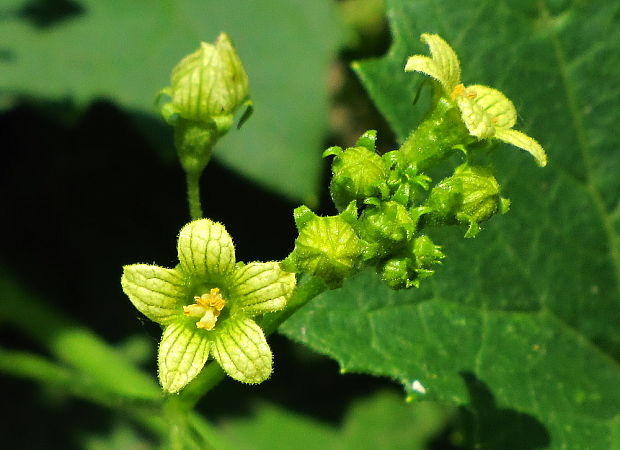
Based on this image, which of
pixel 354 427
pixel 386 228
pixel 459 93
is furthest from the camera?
pixel 354 427

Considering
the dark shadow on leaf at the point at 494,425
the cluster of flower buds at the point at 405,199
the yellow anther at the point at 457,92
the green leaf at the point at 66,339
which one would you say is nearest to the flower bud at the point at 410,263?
the cluster of flower buds at the point at 405,199

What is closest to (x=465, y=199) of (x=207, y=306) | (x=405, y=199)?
(x=405, y=199)

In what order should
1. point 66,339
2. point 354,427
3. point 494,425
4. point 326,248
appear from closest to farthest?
1. point 326,248
2. point 494,425
3. point 66,339
4. point 354,427

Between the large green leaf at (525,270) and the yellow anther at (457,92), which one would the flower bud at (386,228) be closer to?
the yellow anther at (457,92)

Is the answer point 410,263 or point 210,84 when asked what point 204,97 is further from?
point 410,263

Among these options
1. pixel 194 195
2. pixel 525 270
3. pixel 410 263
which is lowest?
pixel 525 270

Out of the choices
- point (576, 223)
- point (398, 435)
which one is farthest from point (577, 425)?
point (398, 435)
